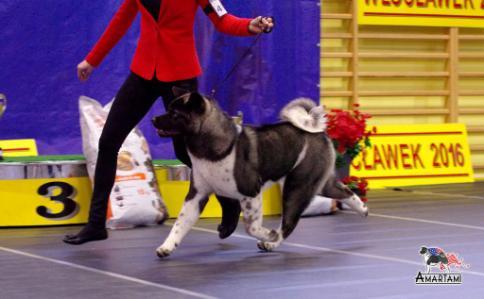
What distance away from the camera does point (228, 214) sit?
531 centimetres

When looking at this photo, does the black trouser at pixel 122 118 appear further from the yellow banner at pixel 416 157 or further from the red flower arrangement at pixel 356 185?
the yellow banner at pixel 416 157

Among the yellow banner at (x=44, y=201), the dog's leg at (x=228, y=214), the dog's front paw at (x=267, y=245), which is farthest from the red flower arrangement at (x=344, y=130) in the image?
the dog's front paw at (x=267, y=245)

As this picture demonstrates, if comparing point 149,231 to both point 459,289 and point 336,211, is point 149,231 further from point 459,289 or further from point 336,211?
point 459,289

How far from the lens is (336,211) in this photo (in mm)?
7031

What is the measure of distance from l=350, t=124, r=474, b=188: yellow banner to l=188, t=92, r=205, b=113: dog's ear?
14.3 ft

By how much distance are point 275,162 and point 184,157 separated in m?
0.46

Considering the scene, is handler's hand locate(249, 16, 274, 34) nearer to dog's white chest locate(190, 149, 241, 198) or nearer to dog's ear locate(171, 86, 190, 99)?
dog's ear locate(171, 86, 190, 99)

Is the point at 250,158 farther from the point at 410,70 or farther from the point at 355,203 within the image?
the point at 410,70

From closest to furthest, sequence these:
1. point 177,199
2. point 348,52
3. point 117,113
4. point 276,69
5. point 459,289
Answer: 1. point 459,289
2. point 117,113
3. point 177,199
4. point 276,69
5. point 348,52

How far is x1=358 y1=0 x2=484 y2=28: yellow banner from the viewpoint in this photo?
9438 millimetres

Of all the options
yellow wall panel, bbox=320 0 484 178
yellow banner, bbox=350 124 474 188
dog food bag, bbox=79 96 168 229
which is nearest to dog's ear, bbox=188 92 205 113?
dog food bag, bbox=79 96 168 229

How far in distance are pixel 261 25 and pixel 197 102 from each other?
463 mm

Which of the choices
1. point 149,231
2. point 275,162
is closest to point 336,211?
point 149,231

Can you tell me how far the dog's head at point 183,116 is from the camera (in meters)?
4.66
